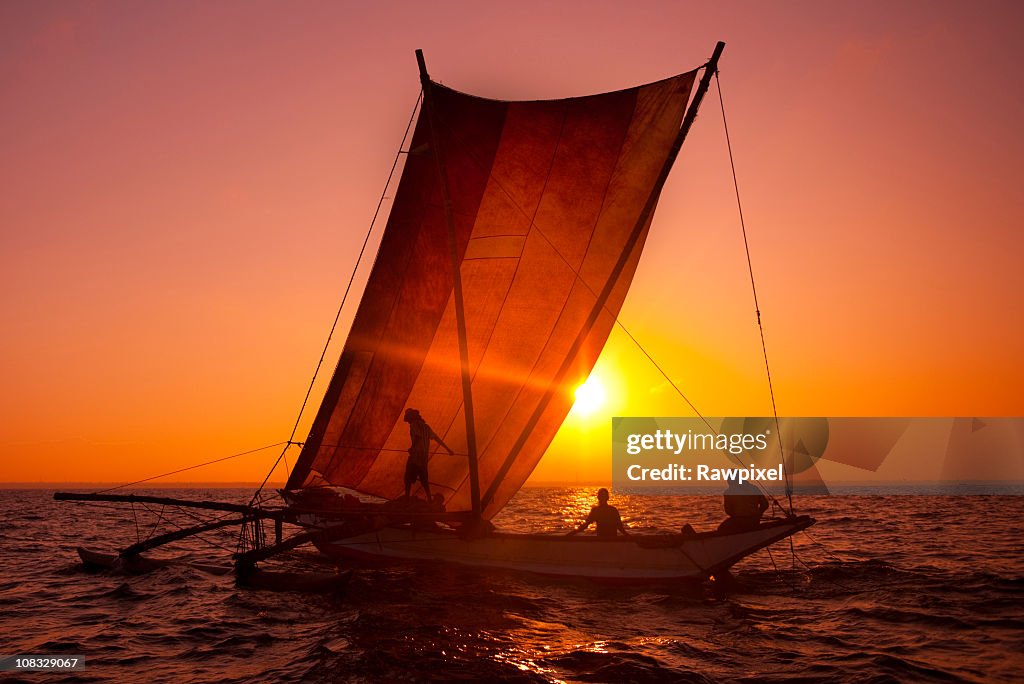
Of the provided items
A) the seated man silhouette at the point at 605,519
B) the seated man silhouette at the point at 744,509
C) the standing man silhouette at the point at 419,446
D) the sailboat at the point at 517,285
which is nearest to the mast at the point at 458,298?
the sailboat at the point at 517,285

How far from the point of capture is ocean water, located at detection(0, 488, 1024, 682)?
37.6 ft

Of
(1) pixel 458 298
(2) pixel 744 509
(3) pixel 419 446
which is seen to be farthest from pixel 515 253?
(2) pixel 744 509

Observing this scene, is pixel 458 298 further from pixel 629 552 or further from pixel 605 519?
pixel 629 552

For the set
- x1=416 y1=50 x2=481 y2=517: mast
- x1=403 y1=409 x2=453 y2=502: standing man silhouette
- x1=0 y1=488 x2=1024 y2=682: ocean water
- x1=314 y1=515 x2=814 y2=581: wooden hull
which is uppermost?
x1=416 y1=50 x2=481 y2=517: mast

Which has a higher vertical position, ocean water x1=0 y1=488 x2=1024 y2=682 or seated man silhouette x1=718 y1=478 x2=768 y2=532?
seated man silhouette x1=718 y1=478 x2=768 y2=532

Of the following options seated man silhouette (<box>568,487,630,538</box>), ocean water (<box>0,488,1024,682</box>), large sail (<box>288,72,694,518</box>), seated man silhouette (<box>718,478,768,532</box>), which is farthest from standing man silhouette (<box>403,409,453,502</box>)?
seated man silhouette (<box>718,478,768,532</box>)

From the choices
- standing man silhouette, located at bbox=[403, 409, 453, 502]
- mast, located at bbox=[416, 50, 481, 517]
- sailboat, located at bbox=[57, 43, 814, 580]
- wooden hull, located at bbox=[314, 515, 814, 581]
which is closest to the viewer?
mast, located at bbox=[416, 50, 481, 517]

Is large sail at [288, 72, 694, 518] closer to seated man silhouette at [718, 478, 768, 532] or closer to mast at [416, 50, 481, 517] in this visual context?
mast at [416, 50, 481, 517]

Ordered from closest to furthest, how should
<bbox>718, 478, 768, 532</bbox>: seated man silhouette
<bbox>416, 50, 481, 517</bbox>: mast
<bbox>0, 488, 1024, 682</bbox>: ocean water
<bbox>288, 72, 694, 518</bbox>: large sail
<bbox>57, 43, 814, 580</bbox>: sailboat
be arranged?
<bbox>0, 488, 1024, 682</bbox>: ocean water < <bbox>416, 50, 481, 517</bbox>: mast < <bbox>718, 478, 768, 532</bbox>: seated man silhouette < <bbox>57, 43, 814, 580</bbox>: sailboat < <bbox>288, 72, 694, 518</bbox>: large sail

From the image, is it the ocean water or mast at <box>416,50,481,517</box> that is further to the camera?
mast at <box>416,50,481,517</box>

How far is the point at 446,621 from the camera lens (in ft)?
47.3

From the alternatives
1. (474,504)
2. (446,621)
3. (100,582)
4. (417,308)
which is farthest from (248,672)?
(100,582)

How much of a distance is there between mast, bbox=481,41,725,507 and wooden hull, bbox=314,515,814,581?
1.92 meters

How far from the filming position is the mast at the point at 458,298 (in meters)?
17.1
